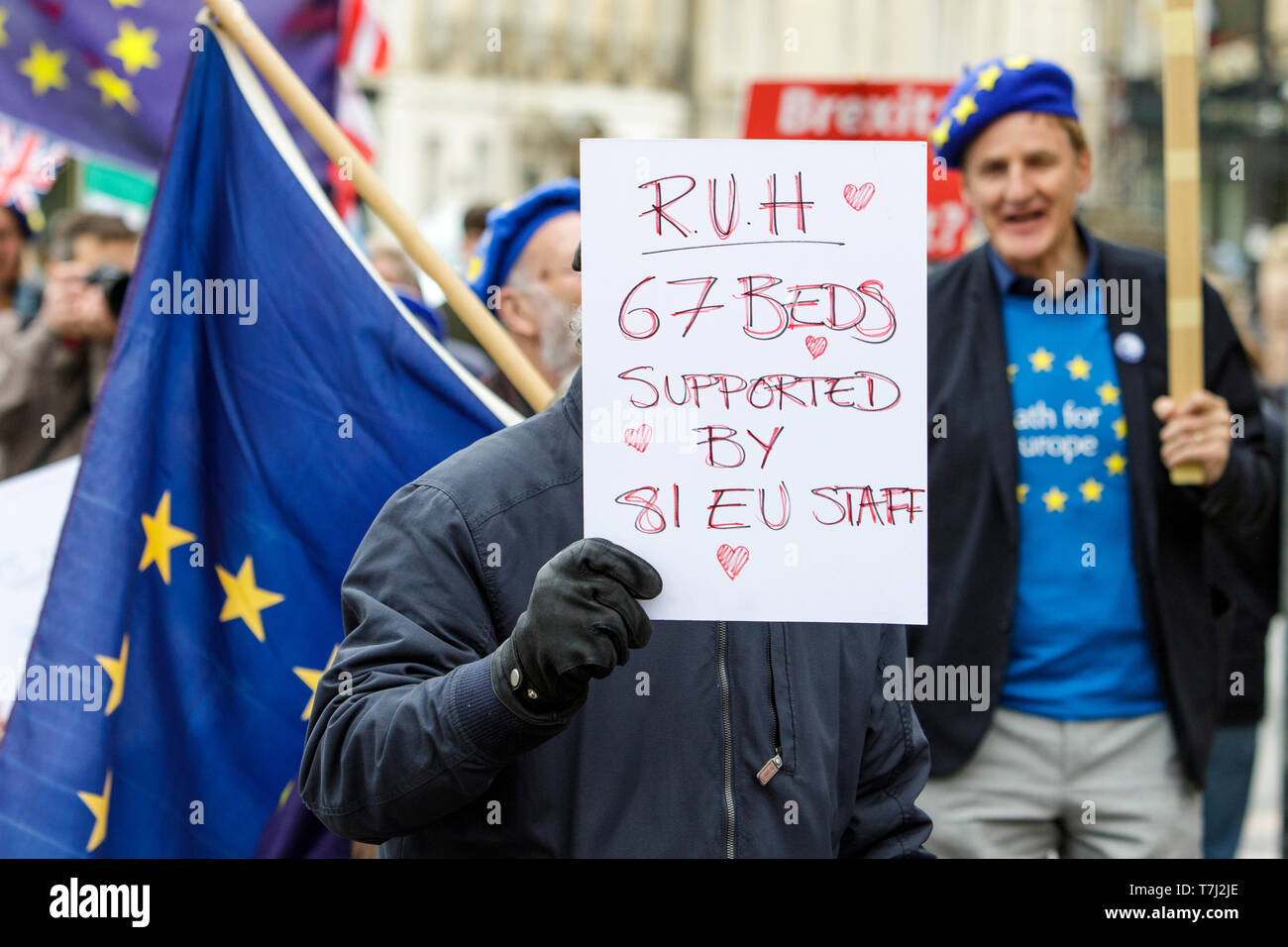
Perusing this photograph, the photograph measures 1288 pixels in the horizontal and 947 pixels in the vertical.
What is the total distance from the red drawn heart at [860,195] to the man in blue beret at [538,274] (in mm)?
1671

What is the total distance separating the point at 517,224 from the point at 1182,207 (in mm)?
1481

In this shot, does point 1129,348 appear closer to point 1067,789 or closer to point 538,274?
point 1067,789

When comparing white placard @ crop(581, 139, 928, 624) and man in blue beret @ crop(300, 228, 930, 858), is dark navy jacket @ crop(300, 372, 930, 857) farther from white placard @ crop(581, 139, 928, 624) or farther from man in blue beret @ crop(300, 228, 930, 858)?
white placard @ crop(581, 139, 928, 624)

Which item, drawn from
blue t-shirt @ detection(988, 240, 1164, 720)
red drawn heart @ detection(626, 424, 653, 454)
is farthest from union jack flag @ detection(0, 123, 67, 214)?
red drawn heart @ detection(626, 424, 653, 454)

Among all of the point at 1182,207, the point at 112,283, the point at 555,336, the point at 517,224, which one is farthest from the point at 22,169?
the point at 1182,207

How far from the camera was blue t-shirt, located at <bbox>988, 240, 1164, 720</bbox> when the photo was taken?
336cm

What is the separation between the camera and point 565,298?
372 centimetres

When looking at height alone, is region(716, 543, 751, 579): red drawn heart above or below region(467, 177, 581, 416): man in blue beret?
below

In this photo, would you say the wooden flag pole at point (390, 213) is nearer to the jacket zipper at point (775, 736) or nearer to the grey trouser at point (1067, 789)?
the jacket zipper at point (775, 736)

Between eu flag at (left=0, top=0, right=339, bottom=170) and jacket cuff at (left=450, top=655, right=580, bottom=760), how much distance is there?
9.16 feet

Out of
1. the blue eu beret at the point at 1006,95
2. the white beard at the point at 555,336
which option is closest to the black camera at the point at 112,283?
the white beard at the point at 555,336

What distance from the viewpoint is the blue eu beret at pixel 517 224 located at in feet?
12.7

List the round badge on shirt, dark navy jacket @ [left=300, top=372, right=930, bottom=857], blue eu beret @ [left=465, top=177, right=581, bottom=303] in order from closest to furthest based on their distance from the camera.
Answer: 1. dark navy jacket @ [left=300, top=372, right=930, bottom=857]
2. the round badge on shirt
3. blue eu beret @ [left=465, top=177, right=581, bottom=303]

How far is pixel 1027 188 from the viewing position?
3559mm
